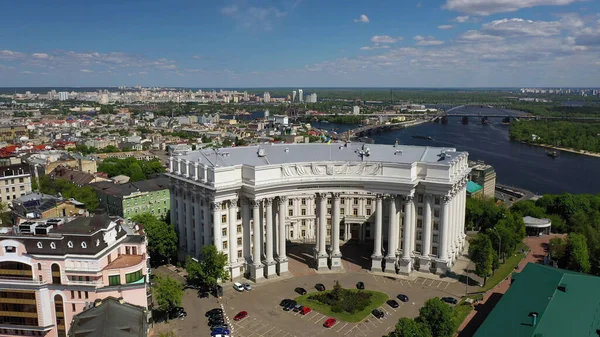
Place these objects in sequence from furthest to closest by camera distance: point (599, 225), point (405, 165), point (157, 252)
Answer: point (599, 225) < point (157, 252) < point (405, 165)

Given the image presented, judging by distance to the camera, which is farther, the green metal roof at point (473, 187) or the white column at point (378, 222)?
the green metal roof at point (473, 187)

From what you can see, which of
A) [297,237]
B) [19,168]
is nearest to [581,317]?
[297,237]

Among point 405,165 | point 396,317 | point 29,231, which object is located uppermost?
point 405,165

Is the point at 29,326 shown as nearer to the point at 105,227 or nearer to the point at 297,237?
the point at 105,227

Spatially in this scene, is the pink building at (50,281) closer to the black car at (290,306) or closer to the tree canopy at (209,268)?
the tree canopy at (209,268)

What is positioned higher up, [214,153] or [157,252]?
[214,153]

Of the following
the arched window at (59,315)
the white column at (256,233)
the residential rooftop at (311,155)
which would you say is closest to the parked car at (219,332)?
the arched window at (59,315)
